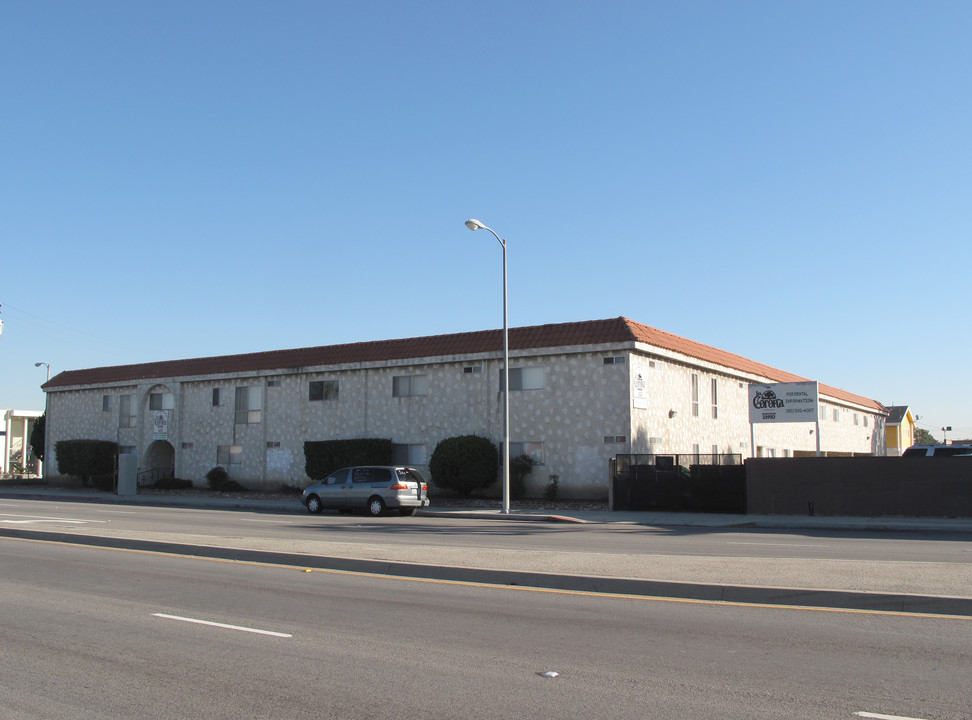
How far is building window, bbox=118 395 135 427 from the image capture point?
152 feet

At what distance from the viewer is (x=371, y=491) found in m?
28.2

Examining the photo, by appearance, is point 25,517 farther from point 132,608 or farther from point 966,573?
point 966,573

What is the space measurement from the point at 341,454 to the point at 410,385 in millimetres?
4125

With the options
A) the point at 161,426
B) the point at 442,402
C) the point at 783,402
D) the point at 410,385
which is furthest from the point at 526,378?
the point at 161,426

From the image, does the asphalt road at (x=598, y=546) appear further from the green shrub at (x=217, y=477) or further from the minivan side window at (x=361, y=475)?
the green shrub at (x=217, y=477)

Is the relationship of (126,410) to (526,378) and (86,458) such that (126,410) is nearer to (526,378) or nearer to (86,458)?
(86,458)

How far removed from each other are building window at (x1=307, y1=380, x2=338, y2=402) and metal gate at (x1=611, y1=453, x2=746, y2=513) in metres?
14.9

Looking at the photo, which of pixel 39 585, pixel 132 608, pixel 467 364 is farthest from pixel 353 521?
pixel 132 608

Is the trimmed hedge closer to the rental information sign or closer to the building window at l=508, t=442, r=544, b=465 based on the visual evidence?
the building window at l=508, t=442, r=544, b=465

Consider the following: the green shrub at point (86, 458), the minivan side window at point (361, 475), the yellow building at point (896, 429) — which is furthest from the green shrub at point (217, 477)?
the yellow building at point (896, 429)

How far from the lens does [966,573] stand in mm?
11211

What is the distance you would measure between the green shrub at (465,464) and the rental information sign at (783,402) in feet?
32.5

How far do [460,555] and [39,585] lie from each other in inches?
227

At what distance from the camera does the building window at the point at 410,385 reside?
119 ft
